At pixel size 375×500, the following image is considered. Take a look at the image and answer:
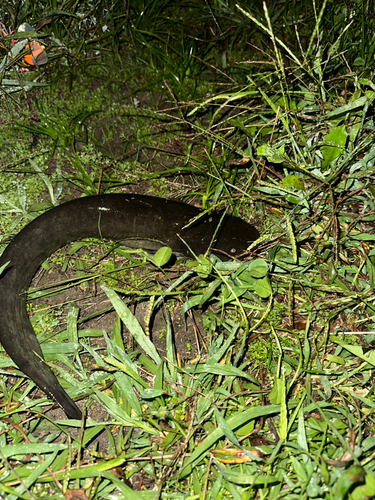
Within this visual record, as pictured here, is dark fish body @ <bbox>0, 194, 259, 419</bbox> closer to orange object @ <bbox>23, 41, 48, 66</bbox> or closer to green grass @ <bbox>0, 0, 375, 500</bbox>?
green grass @ <bbox>0, 0, 375, 500</bbox>

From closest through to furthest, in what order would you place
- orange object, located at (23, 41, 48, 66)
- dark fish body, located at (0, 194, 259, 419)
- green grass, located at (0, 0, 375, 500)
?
1. green grass, located at (0, 0, 375, 500)
2. dark fish body, located at (0, 194, 259, 419)
3. orange object, located at (23, 41, 48, 66)

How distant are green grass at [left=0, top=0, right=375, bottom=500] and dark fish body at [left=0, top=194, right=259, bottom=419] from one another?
0.14m

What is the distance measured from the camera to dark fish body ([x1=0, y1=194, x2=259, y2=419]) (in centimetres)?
286

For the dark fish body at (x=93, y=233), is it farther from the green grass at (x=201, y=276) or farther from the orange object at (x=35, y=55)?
the orange object at (x=35, y=55)

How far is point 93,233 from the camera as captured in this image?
10.9 ft

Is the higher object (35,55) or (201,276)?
(35,55)

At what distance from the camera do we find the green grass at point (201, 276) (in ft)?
7.74

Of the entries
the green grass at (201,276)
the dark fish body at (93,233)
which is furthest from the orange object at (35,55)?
the dark fish body at (93,233)

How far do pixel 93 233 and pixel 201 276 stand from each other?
104 centimetres

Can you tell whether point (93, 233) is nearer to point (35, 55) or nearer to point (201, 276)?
point (201, 276)

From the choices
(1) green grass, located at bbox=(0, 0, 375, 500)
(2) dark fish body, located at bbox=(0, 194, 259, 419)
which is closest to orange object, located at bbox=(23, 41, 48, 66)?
(1) green grass, located at bbox=(0, 0, 375, 500)

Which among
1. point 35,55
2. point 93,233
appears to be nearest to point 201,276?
point 93,233

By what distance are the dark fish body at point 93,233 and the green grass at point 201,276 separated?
14 centimetres

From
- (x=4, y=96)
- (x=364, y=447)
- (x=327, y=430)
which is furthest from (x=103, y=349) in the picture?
(x=4, y=96)
